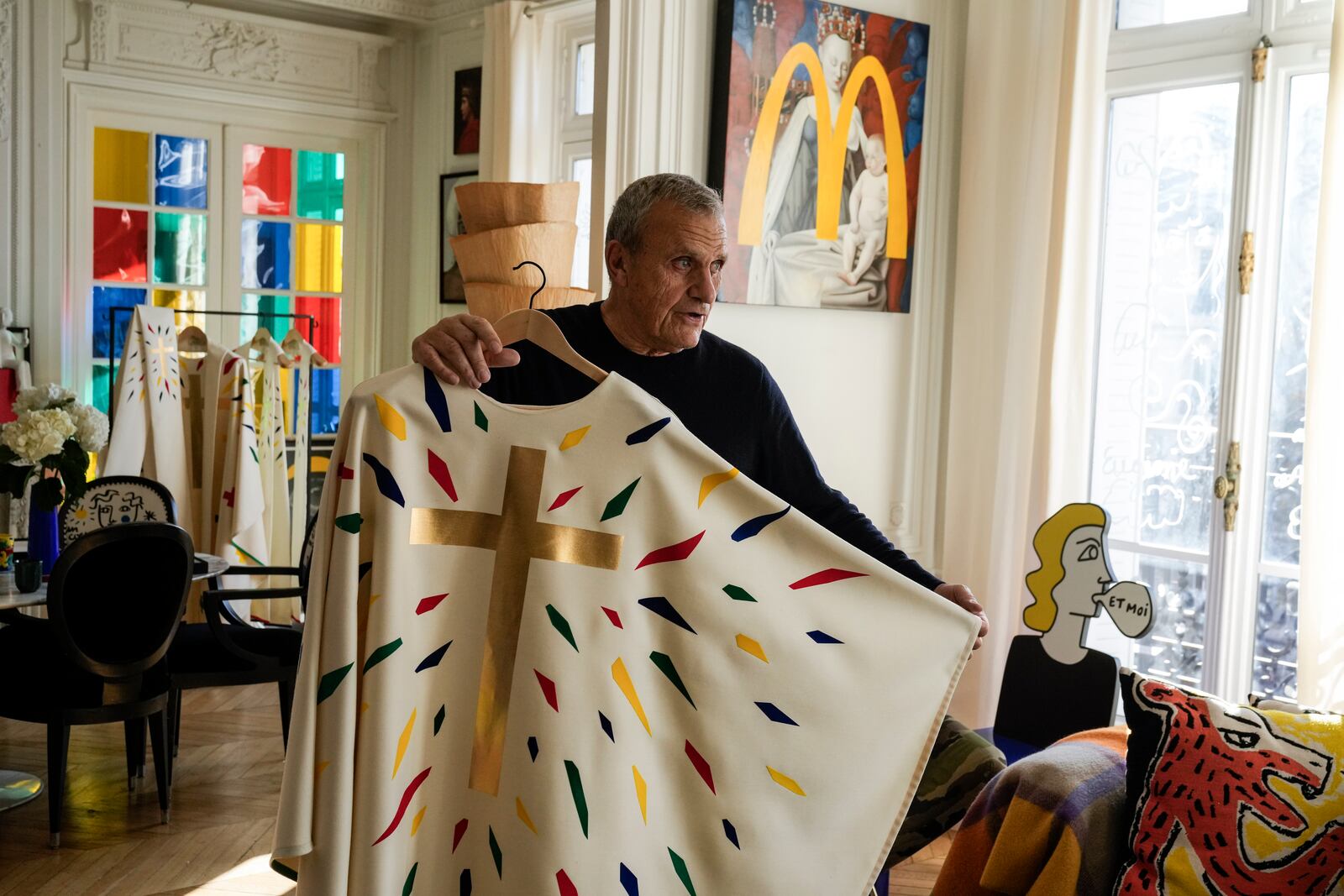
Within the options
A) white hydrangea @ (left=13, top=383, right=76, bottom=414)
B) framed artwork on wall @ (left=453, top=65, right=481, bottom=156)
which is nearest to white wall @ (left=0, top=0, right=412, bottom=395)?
framed artwork on wall @ (left=453, top=65, right=481, bottom=156)

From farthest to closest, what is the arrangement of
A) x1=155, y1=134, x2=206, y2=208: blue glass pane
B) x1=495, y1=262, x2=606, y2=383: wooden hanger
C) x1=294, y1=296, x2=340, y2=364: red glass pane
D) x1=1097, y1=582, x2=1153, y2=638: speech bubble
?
x1=294, y1=296, x2=340, y2=364: red glass pane < x1=155, y1=134, x2=206, y2=208: blue glass pane < x1=1097, y1=582, x2=1153, y2=638: speech bubble < x1=495, y1=262, x2=606, y2=383: wooden hanger

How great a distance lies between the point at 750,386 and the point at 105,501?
3.17 m

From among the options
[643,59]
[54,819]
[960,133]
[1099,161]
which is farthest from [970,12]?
[54,819]

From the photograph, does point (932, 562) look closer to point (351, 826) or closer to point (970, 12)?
point (970, 12)

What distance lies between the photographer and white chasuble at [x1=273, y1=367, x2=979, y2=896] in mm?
1605

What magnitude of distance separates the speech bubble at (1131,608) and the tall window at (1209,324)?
123cm

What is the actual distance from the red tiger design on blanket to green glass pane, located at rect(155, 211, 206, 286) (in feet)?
17.7

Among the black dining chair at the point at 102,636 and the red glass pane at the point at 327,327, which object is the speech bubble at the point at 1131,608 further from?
the red glass pane at the point at 327,327

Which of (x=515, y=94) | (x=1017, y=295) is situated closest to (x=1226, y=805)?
(x=1017, y=295)

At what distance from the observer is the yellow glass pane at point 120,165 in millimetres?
6086

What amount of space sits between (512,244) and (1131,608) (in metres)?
1.92

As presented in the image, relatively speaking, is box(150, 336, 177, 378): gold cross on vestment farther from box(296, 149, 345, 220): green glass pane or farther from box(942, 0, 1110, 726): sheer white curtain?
box(942, 0, 1110, 726): sheer white curtain

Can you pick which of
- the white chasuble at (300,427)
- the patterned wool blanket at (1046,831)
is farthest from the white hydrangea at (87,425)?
the patterned wool blanket at (1046,831)

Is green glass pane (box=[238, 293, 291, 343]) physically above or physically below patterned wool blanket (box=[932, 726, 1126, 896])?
above
